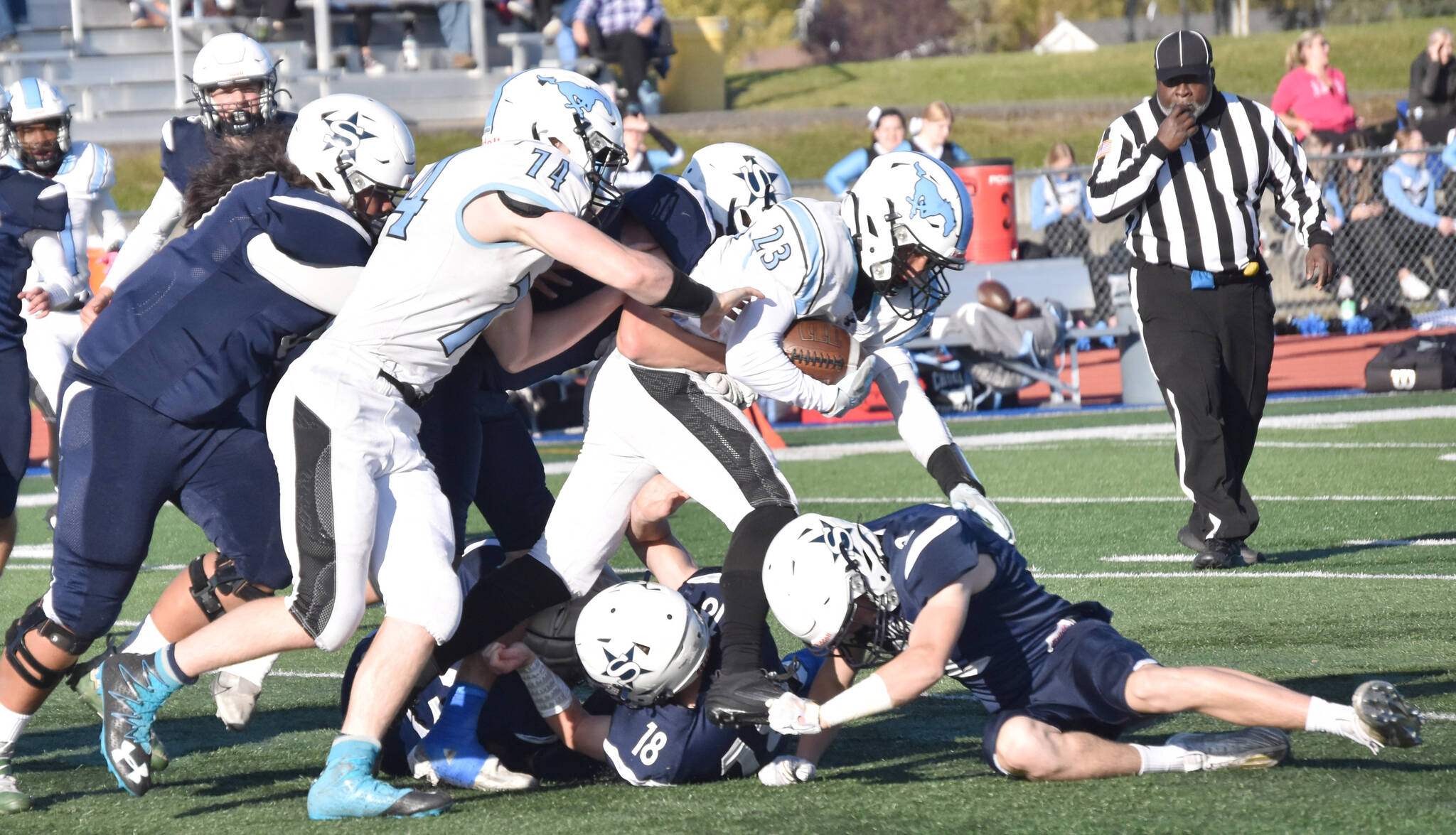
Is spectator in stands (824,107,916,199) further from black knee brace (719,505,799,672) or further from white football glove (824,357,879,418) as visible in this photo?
black knee brace (719,505,799,672)

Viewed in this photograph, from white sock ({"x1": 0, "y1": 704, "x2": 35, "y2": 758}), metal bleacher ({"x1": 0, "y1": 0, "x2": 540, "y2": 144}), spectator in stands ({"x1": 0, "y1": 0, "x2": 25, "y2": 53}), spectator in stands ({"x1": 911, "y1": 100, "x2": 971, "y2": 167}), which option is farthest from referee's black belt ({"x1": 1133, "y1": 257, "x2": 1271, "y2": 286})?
spectator in stands ({"x1": 0, "y1": 0, "x2": 25, "y2": 53})

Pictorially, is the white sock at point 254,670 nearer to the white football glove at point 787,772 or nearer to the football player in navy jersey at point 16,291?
the white football glove at point 787,772

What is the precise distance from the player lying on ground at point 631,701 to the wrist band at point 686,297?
64 cm

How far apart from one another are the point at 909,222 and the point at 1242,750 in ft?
4.72

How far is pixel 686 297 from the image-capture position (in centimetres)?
366

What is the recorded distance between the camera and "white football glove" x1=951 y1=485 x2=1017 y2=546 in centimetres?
387

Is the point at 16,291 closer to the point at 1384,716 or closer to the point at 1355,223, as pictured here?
the point at 1384,716

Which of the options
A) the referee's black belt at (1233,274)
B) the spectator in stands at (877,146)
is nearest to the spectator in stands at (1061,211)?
the spectator in stands at (877,146)

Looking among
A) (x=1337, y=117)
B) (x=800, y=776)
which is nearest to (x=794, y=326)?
(x=800, y=776)

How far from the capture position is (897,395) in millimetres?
4242

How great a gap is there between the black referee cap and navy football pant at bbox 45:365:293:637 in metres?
3.88

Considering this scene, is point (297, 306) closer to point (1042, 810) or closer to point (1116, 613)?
point (1042, 810)

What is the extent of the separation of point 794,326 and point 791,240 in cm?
20

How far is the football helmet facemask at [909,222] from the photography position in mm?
4125
